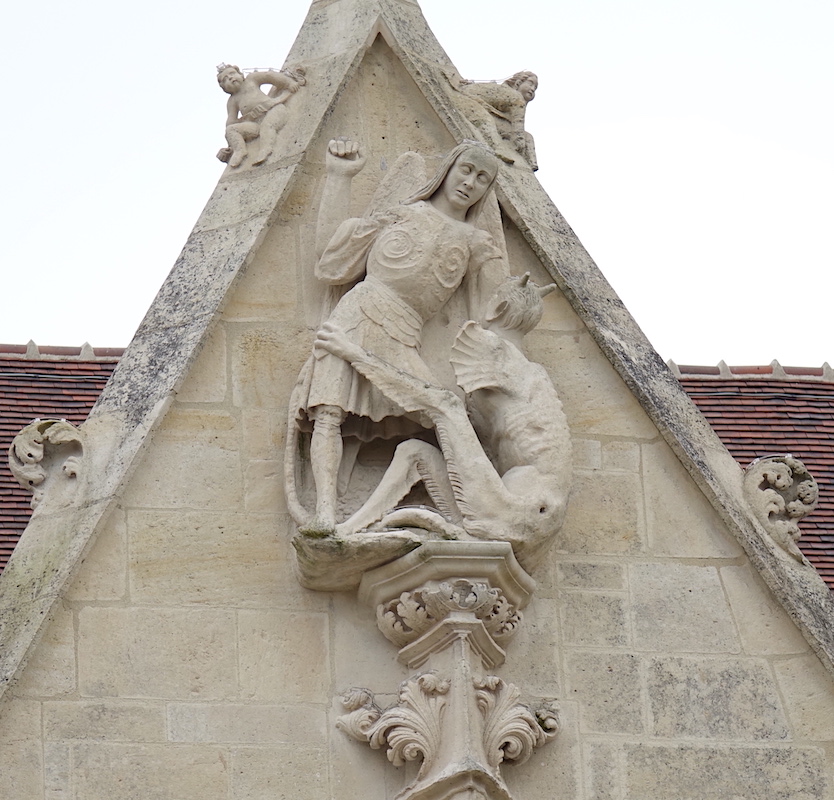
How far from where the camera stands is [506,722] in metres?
11.0

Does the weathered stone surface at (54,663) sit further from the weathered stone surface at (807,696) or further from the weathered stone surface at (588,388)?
the weathered stone surface at (807,696)

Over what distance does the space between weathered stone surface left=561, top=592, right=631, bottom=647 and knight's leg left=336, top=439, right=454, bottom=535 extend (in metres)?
0.65

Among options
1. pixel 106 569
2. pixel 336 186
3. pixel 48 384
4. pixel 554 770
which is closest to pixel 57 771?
pixel 106 569

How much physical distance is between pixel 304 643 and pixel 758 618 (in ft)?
6.04

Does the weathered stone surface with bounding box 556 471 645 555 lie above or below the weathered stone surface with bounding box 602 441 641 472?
below

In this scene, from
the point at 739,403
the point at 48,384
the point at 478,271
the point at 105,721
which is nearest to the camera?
the point at 105,721

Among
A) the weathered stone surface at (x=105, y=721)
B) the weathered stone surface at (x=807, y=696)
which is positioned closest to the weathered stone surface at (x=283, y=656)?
the weathered stone surface at (x=105, y=721)

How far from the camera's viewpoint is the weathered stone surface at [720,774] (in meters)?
11.1

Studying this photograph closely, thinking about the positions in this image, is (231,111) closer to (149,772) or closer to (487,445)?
(487,445)

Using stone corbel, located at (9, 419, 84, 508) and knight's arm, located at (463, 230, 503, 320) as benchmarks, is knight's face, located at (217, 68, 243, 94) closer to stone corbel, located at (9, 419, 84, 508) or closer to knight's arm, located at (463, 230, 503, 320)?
knight's arm, located at (463, 230, 503, 320)

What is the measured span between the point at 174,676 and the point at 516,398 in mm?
1784

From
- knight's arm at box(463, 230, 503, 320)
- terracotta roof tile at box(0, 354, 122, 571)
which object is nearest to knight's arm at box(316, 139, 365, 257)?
knight's arm at box(463, 230, 503, 320)

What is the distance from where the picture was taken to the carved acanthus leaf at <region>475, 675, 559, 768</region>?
1097 cm

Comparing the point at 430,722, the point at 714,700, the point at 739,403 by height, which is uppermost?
the point at 739,403
